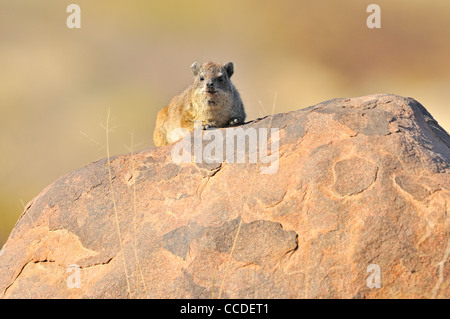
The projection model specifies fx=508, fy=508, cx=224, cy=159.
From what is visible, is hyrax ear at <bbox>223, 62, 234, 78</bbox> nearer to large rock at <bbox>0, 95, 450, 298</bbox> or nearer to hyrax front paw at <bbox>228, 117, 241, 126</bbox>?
hyrax front paw at <bbox>228, 117, 241, 126</bbox>

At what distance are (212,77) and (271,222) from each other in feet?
11.9

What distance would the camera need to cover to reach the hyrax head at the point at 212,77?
7.70 meters

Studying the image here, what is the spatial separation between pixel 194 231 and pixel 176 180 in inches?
32.1

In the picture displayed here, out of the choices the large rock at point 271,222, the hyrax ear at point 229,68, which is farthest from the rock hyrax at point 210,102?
the large rock at point 271,222

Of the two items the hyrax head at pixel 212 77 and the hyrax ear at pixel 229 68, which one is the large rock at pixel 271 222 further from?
the hyrax ear at pixel 229 68

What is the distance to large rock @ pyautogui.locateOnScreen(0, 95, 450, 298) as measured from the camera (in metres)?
4.44

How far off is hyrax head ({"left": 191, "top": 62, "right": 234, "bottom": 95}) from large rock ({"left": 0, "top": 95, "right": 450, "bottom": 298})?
6.31 feet

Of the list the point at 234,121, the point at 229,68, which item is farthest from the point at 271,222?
the point at 229,68

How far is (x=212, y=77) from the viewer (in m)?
7.88

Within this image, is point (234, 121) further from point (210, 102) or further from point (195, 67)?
point (195, 67)

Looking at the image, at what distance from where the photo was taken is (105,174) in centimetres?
595
